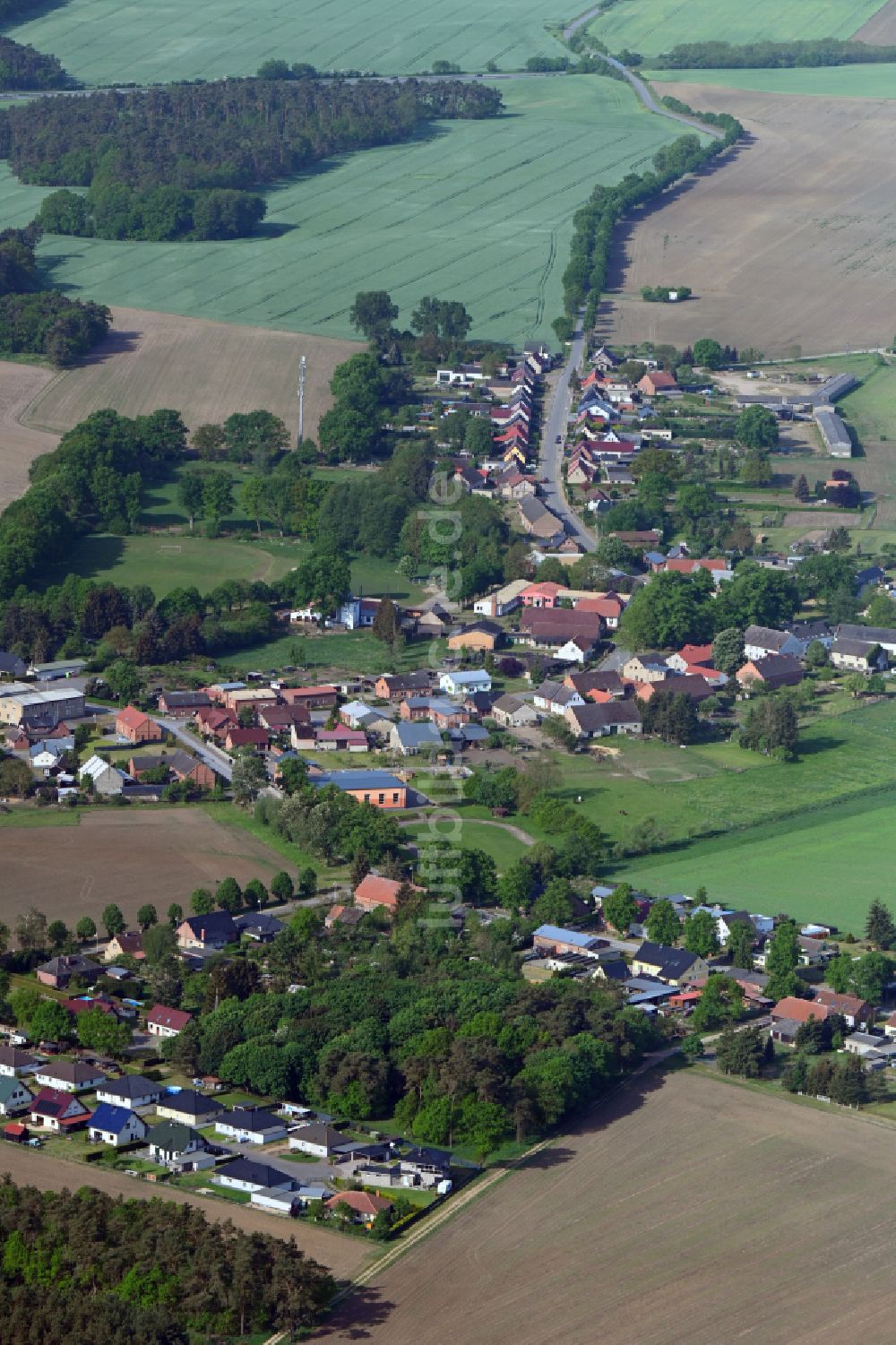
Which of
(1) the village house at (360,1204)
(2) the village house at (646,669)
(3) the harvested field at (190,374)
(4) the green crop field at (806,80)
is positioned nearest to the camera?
(1) the village house at (360,1204)

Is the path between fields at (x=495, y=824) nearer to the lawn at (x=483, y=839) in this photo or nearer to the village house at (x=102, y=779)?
the lawn at (x=483, y=839)

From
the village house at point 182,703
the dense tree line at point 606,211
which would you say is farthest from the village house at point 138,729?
the dense tree line at point 606,211

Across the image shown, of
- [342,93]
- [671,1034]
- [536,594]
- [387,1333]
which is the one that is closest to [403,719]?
[536,594]

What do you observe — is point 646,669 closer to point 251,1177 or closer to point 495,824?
point 495,824

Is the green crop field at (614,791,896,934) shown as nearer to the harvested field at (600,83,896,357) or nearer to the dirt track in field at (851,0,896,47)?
the harvested field at (600,83,896,357)

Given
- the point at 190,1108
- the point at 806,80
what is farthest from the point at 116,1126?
the point at 806,80

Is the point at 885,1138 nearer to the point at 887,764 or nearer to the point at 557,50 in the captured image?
the point at 887,764

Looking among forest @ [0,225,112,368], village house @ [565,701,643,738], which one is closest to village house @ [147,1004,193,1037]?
village house @ [565,701,643,738]
